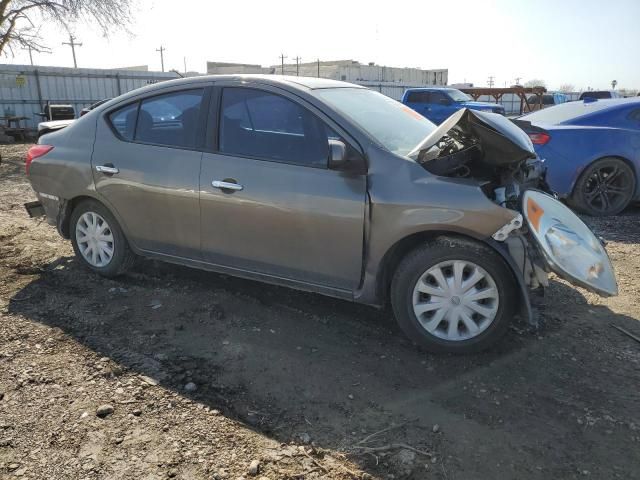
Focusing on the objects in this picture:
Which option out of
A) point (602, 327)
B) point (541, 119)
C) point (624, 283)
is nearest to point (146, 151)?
point (602, 327)

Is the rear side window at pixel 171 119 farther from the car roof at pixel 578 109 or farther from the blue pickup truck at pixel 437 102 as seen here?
the blue pickup truck at pixel 437 102

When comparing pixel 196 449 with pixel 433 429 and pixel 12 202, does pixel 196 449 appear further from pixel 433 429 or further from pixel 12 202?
pixel 12 202

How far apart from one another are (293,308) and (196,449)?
1644 millimetres

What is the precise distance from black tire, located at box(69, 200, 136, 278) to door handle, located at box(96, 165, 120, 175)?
13.0 inches

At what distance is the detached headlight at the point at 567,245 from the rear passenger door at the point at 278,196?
1111 millimetres

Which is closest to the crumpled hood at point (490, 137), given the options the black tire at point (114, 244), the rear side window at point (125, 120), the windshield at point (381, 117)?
the windshield at point (381, 117)

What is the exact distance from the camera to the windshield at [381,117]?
3.54 m

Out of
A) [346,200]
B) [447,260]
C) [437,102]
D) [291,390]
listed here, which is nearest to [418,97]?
[437,102]

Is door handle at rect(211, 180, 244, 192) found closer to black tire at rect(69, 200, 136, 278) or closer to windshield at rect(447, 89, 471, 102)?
black tire at rect(69, 200, 136, 278)

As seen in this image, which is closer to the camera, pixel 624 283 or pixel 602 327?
pixel 602 327

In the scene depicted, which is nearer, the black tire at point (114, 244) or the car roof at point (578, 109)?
the black tire at point (114, 244)

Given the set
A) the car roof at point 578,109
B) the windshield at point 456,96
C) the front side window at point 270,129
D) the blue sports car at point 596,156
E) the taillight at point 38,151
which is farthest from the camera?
the windshield at point 456,96

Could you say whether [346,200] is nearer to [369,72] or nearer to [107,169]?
[107,169]

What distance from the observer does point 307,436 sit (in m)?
2.59
